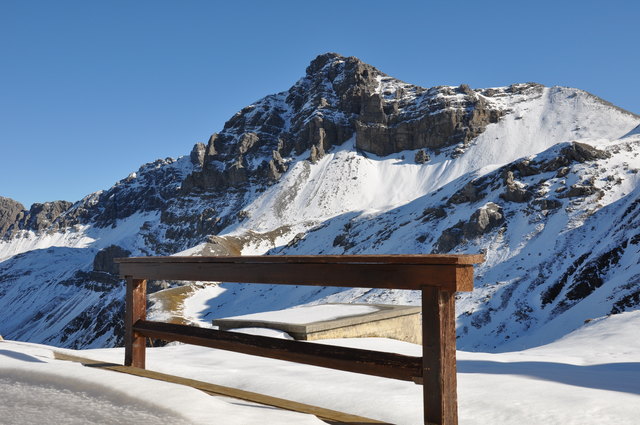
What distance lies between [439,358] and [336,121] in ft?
358

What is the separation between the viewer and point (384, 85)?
121 m

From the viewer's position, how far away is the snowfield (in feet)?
10.4

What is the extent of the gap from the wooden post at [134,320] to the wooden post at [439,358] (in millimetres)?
3275

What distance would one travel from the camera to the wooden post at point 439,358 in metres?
3.01

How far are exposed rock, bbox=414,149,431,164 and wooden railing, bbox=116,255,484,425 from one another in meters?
92.9

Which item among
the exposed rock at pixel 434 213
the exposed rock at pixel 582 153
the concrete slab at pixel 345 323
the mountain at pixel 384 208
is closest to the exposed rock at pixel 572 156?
the exposed rock at pixel 582 153

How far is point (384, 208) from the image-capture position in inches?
2675

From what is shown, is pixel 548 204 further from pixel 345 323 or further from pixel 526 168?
pixel 345 323

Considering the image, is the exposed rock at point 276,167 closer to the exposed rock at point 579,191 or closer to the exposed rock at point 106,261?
the exposed rock at point 106,261

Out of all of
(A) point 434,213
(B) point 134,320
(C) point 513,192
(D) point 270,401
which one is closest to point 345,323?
(B) point 134,320

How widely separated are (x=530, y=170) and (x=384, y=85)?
3093 inches

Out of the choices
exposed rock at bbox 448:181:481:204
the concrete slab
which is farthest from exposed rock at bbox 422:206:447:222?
the concrete slab

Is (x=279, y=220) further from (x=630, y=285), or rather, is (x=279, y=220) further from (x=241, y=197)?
(x=630, y=285)

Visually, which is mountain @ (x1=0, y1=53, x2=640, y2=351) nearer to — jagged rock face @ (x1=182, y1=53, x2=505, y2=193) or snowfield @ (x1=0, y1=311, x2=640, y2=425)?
jagged rock face @ (x1=182, y1=53, x2=505, y2=193)
